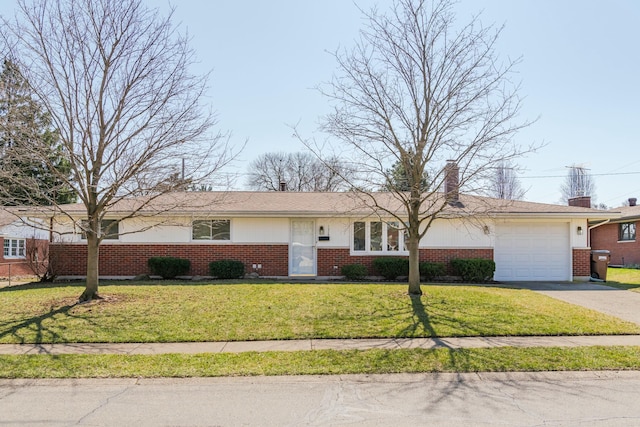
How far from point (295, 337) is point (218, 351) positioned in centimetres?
140

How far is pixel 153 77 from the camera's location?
422 inches

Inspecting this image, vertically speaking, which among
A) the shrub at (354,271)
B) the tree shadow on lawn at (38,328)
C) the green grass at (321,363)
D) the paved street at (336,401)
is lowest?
the paved street at (336,401)

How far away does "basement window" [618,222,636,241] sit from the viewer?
24.3 metres

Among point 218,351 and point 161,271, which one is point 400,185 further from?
point 161,271

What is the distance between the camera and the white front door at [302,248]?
1583 centimetres

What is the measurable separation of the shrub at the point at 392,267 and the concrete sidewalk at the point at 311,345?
7472 millimetres

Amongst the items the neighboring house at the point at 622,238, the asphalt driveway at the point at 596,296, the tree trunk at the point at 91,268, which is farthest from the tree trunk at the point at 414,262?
the neighboring house at the point at 622,238

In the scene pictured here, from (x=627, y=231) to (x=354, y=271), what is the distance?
18960 mm

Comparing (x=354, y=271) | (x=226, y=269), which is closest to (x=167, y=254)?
(x=226, y=269)

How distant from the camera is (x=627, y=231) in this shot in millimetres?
24797

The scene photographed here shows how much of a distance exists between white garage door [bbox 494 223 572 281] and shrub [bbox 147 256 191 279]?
448 inches

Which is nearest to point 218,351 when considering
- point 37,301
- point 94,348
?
point 94,348

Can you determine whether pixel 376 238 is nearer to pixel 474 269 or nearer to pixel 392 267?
pixel 392 267

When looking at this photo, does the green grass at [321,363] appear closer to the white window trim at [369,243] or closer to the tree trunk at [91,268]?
the tree trunk at [91,268]
